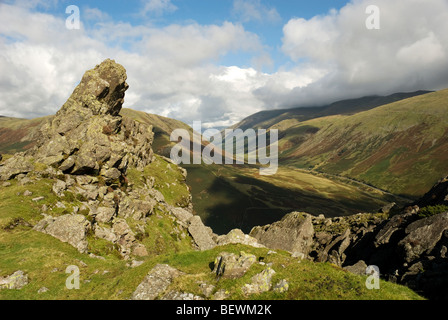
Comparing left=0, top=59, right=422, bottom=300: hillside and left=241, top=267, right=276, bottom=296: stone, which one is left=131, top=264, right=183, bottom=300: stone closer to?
left=0, top=59, right=422, bottom=300: hillside

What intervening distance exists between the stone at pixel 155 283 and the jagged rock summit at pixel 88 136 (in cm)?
4299

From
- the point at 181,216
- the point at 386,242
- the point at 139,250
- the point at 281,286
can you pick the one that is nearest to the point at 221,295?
the point at 281,286

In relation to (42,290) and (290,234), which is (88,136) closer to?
(42,290)

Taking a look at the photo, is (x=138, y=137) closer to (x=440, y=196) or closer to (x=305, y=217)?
(x=305, y=217)

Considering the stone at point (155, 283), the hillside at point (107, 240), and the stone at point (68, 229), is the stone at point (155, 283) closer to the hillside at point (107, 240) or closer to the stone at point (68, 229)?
the hillside at point (107, 240)

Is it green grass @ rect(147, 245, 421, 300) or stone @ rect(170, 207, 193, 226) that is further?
stone @ rect(170, 207, 193, 226)

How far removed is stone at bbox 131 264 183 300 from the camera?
19516 millimetres

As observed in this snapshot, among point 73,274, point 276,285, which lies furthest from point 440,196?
point 73,274

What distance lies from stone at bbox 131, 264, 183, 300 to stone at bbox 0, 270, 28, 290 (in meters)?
14.0

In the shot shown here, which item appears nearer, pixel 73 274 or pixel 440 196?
pixel 73 274

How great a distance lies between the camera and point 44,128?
213 feet

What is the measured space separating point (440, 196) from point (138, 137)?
111993 mm

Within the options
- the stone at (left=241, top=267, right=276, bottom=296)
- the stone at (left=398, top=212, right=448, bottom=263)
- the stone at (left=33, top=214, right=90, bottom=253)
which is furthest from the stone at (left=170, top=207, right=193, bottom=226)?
the stone at (left=241, top=267, right=276, bottom=296)

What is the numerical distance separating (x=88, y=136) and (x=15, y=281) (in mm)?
44058
